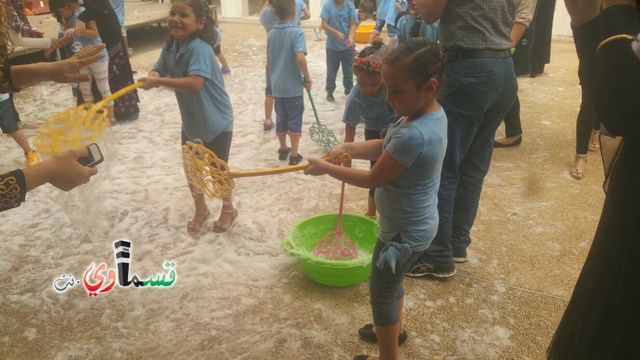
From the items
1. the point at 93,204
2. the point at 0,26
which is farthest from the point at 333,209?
the point at 0,26

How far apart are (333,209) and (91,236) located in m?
1.73

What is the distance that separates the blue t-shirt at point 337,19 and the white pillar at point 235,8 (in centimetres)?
698

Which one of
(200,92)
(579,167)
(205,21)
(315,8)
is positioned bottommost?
(579,167)

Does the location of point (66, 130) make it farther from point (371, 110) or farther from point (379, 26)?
point (379, 26)

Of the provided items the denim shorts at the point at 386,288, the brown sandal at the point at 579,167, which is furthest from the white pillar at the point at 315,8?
the denim shorts at the point at 386,288

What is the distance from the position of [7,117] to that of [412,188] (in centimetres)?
368

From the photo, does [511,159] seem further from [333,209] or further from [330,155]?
[330,155]

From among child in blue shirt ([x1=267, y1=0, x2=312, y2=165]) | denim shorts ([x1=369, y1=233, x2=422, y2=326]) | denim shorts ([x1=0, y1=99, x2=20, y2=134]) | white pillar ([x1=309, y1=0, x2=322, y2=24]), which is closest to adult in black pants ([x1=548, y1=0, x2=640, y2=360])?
denim shorts ([x1=369, y1=233, x2=422, y2=326])

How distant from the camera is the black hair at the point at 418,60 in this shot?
1.64 meters

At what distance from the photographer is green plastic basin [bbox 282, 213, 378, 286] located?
2.50 meters

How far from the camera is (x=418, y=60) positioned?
1633mm

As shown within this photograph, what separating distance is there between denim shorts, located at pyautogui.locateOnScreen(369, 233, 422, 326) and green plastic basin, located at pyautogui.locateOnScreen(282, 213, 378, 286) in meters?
0.57

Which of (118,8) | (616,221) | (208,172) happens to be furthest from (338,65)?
(616,221)

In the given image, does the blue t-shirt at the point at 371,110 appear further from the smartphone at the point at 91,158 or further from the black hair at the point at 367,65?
the smartphone at the point at 91,158
